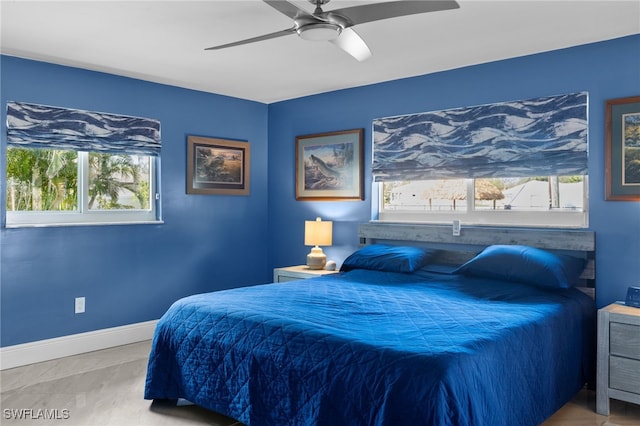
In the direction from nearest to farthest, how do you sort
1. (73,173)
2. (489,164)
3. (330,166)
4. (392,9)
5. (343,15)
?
(392,9), (343,15), (489,164), (73,173), (330,166)

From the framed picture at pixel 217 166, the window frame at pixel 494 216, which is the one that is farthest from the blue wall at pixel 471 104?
the framed picture at pixel 217 166

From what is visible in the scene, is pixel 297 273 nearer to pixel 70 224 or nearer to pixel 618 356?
pixel 70 224

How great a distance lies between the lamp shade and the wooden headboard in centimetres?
30

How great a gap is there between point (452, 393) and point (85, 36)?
3.03 meters

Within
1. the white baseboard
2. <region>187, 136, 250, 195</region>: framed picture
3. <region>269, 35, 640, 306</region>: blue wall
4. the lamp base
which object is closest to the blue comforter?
<region>269, 35, 640, 306</region>: blue wall

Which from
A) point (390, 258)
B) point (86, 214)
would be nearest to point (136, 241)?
point (86, 214)

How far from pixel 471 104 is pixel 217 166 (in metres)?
2.46

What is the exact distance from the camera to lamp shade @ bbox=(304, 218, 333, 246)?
4734 mm

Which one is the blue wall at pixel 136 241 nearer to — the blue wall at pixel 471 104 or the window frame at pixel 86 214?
the window frame at pixel 86 214

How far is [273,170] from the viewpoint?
552 centimetres

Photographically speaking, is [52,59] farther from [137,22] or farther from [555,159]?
[555,159]

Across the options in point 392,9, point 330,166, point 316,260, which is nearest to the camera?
point 392,9

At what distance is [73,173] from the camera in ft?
13.7

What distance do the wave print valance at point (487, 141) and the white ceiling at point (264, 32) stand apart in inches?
15.6
